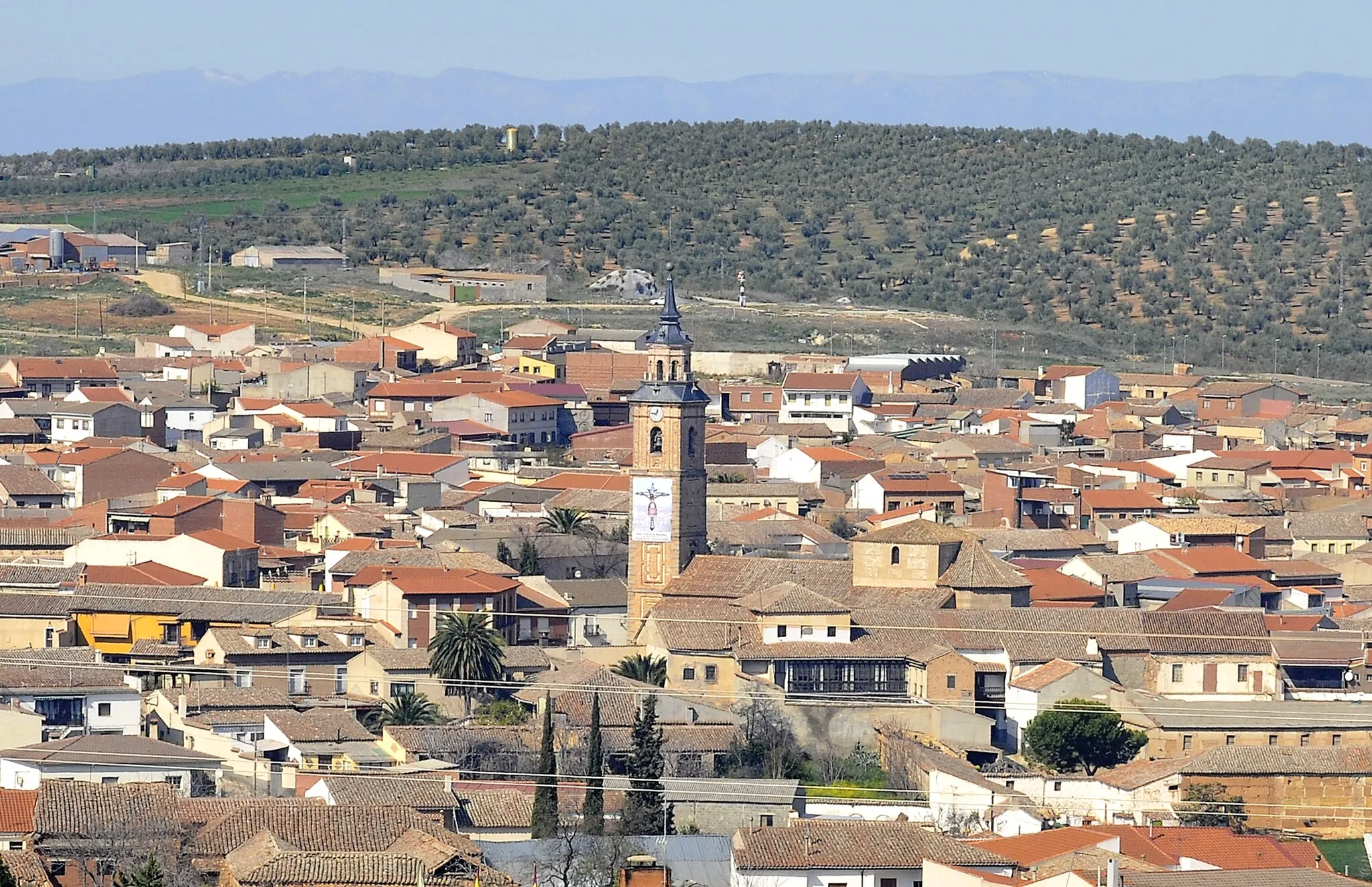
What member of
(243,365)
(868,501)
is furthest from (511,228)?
(868,501)

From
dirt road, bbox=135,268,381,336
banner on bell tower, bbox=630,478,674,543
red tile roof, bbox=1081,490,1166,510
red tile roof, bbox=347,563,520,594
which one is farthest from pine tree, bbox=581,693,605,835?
dirt road, bbox=135,268,381,336

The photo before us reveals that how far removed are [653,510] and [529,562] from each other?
3385 millimetres

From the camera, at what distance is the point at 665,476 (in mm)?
53688

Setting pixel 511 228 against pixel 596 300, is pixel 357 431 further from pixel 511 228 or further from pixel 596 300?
pixel 511 228

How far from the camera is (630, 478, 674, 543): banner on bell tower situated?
52.8 m

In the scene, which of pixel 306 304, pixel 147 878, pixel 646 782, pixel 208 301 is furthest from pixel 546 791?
pixel 306 304

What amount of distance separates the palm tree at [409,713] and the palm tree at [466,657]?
2.98 ft

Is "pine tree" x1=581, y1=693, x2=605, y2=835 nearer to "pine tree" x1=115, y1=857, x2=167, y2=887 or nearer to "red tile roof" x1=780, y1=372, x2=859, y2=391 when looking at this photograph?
"pine tree" x1=115, y1=857, x2=167, y2=887

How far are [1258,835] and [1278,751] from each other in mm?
5554

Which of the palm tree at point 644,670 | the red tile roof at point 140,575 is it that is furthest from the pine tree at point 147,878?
the red tile roof at point 140,575

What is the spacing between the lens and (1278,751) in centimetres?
4272

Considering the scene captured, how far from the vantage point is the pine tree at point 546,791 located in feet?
118

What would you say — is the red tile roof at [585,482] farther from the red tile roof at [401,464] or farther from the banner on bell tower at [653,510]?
the banner on bell tower at [653,510]

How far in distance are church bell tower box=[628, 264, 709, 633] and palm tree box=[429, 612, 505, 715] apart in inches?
207
